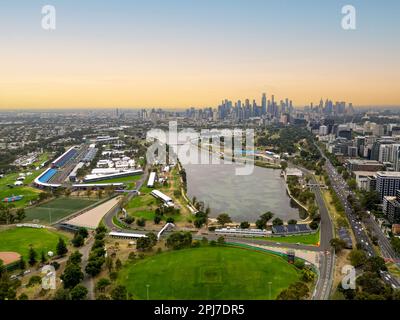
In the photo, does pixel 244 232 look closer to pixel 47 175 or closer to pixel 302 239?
pixel 302 239

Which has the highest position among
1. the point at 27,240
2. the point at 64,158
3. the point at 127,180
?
the point at 64,158

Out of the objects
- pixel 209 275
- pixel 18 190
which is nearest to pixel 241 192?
→ pixel 209 275

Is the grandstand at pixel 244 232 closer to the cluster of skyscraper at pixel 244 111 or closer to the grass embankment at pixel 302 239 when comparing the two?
the grass embankment at pixel 302 239

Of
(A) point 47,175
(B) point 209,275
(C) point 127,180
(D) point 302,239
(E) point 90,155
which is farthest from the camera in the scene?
(E) point 90,155

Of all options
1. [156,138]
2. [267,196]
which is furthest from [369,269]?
[156,138]

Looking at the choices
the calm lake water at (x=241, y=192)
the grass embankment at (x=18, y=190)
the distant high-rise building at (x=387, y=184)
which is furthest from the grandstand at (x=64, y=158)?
the distant high-rise building at (x=387, y=184)
